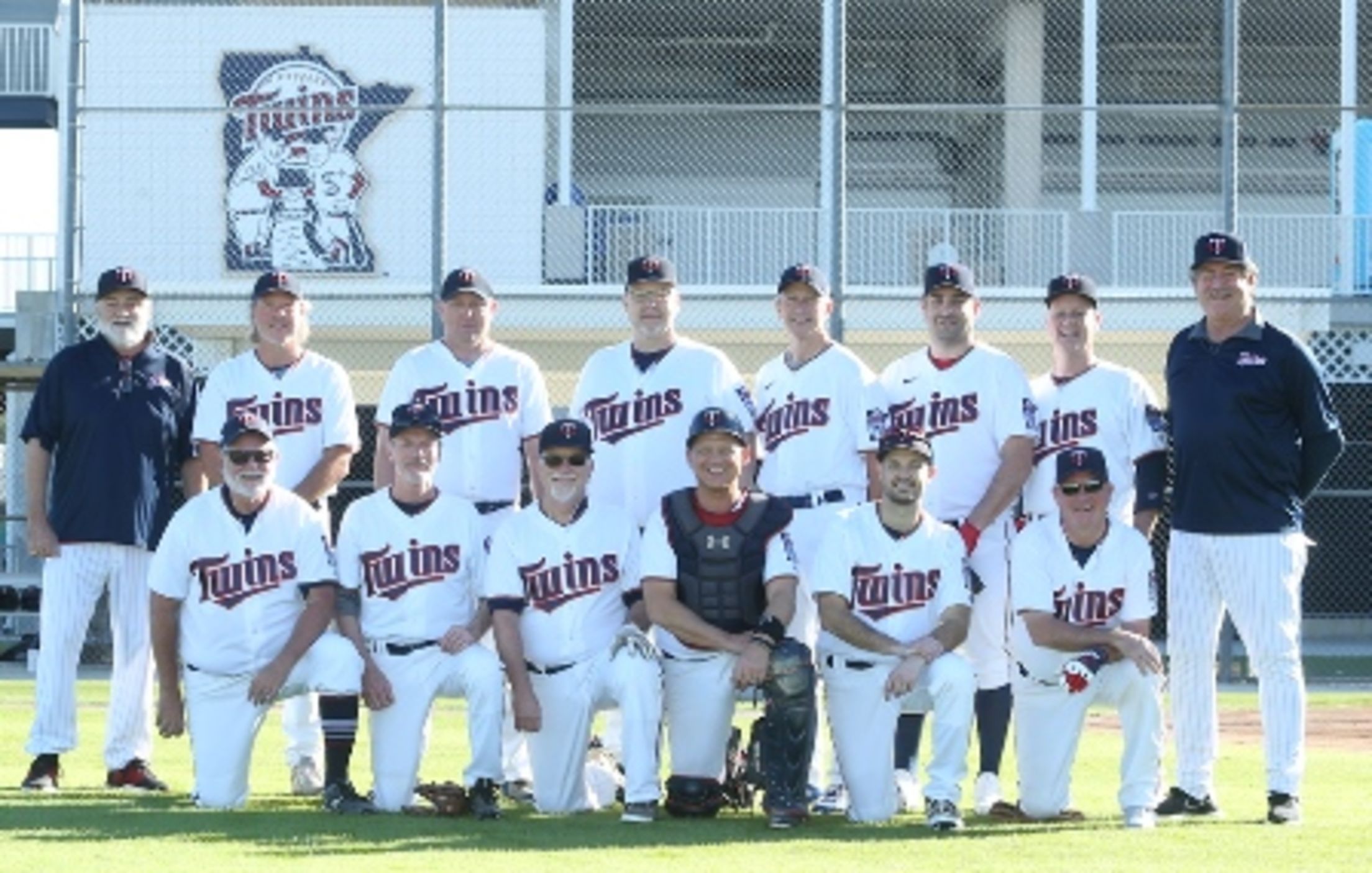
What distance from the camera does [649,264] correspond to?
8875 mm

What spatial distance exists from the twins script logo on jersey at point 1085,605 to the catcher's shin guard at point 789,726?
870 mm

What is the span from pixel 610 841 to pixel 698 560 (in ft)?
3.67

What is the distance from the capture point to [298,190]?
64.8 feet

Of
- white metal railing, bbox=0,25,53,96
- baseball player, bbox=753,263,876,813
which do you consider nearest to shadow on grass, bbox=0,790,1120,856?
baseball player, bbox=753,263,876,813

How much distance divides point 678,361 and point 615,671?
49.9 inches

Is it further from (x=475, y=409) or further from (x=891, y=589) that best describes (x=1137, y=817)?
(x=475, y=409)

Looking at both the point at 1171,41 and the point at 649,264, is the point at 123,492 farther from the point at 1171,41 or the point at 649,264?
the point at 1171,41

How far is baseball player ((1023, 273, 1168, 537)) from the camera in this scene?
883 cm

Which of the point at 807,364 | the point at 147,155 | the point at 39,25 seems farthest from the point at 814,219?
the point at 807,364

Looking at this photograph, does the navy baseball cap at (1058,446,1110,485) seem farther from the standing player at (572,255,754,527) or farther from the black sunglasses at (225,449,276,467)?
the black sunglasses at (225,449,276,467)

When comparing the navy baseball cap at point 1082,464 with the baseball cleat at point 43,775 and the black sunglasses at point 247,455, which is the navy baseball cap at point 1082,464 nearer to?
the black sunglasses at point 247,455

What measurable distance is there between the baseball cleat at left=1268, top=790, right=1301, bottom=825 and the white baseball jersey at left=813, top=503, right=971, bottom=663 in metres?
1.18

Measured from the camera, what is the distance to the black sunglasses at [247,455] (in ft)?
28.1

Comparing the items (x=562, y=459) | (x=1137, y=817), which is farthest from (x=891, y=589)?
(x=562, y=459)
